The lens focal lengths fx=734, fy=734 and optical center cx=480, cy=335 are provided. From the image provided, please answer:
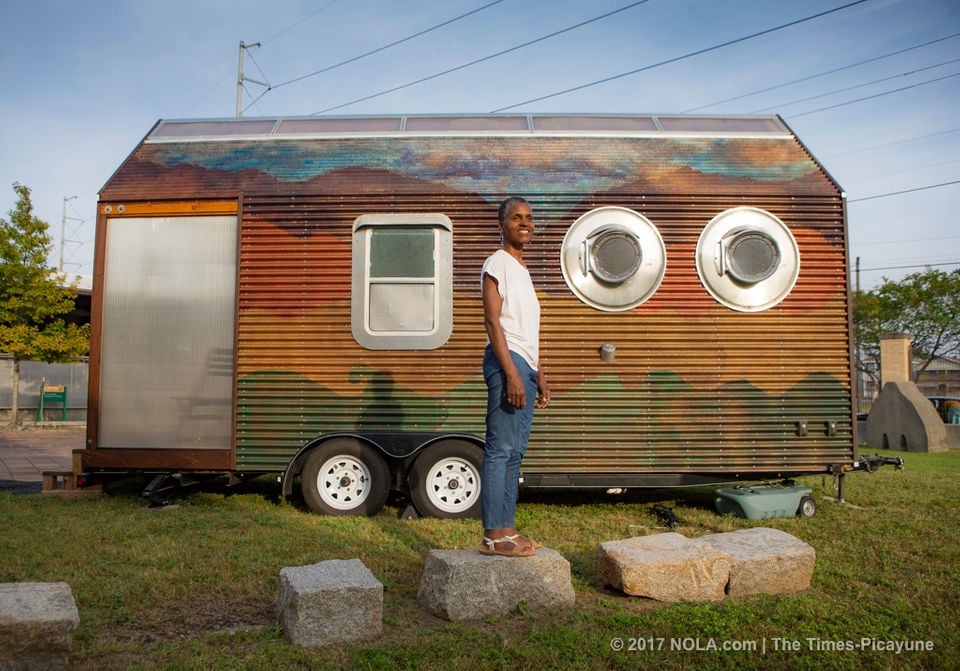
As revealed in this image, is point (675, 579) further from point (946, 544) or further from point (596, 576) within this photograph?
point (946, 544)

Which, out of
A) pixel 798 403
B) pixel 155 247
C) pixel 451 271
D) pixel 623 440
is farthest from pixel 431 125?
pixel 798 403

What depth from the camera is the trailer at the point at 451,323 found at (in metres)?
6.56

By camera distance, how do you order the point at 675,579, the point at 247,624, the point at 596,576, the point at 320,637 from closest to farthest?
the point at 320,637, the point at 247,624, the point at 675,579, the point at 596,576

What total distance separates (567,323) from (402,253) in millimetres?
1642

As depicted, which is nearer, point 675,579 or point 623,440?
point 675,579

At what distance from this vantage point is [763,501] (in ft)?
21.2

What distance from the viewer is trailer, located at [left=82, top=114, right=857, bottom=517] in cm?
656

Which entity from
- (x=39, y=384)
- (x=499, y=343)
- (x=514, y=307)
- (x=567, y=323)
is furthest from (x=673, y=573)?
(x=39, y=384)

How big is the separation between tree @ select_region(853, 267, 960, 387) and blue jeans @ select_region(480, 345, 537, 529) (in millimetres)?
30464

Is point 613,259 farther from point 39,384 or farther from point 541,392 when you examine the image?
point 39,384

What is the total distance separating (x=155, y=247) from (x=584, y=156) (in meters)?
4.10

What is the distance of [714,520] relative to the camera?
642 centimetres

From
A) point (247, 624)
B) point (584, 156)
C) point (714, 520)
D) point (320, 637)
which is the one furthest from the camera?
point (584, 156)

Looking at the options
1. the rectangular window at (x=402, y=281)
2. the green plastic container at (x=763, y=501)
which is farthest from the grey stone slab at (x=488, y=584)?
the green plastic container at (x=763, y=501)
